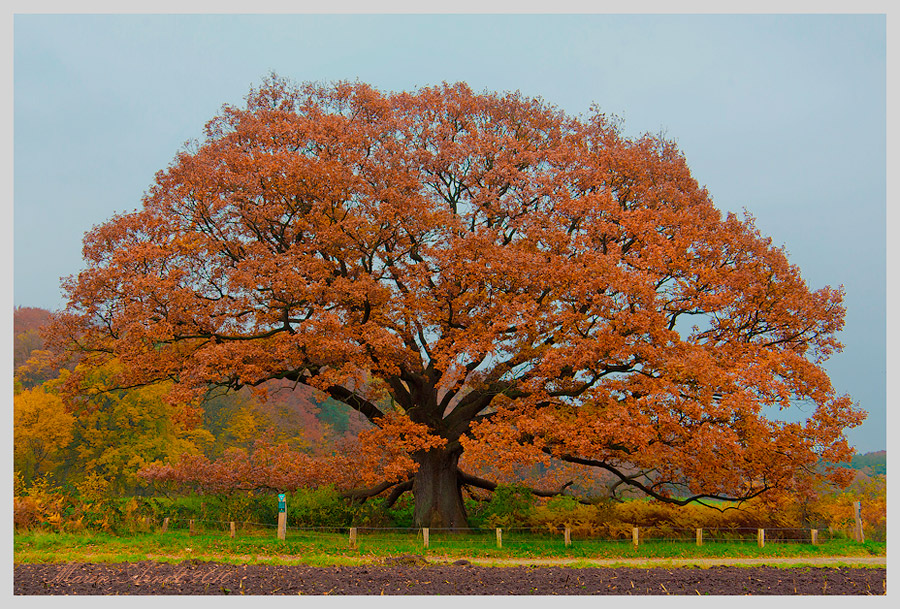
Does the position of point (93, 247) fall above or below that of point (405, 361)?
above

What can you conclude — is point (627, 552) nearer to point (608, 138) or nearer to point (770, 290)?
point (770, 290)

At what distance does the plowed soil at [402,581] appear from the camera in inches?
354

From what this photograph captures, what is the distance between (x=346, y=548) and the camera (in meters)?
14.2

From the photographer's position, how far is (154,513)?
56.7ft

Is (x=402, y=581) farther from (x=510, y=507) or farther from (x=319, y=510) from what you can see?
(x=319, y=510)

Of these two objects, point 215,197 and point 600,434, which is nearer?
point 600,434

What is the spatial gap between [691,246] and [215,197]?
12.6 metres

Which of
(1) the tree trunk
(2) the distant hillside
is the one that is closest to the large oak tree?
(1) the tree trunk

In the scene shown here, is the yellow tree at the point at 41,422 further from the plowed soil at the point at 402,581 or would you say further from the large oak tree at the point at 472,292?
the plowed soil at the point at 402,581

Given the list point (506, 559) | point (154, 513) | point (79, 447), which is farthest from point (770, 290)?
point (79, 447)

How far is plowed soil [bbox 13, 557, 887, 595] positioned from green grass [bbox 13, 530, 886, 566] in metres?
1.42

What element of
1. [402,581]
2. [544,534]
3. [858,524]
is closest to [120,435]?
[544,534]

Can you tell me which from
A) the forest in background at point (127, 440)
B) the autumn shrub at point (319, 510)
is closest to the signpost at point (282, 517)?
the forest in background at point (127, 440)

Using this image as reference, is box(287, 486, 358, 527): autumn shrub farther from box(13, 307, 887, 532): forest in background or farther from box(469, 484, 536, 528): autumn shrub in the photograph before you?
box(469, 484, 536, 528): autumn shrub
